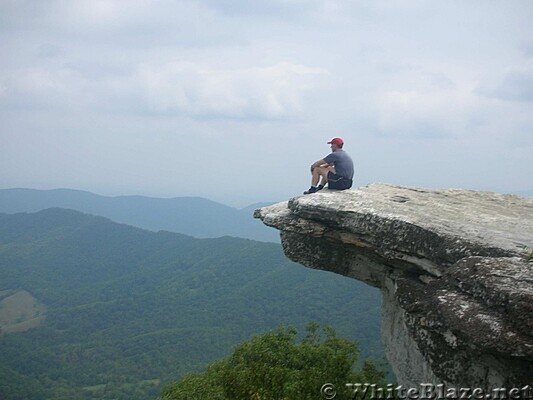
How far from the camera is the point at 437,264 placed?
40.6 ft

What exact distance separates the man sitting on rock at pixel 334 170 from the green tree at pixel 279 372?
809 cm

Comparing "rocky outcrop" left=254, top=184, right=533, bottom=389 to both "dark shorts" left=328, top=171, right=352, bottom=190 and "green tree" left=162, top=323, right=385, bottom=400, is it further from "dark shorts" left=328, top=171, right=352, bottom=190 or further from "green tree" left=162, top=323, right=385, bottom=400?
"green tree" left=162, top=323, right=385, bottom=400

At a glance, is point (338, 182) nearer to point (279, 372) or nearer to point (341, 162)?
point (341, 162)

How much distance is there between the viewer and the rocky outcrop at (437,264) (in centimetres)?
947

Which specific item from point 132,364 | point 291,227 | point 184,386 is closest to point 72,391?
point 132,364

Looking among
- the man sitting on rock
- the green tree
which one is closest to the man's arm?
the man sitting on rock

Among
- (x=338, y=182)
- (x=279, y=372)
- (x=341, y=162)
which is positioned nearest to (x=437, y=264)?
(x=338, y=182)

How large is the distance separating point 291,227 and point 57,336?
205m

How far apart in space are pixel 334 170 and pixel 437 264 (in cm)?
593

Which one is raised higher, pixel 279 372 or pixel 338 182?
pixel 338 182

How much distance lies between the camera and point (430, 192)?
59.3 ft

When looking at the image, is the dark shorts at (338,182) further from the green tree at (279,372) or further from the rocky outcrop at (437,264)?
the green tree at (279,372)

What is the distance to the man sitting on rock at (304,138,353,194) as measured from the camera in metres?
16.9

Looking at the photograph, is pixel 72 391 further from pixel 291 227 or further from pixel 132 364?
pixel 291 227
